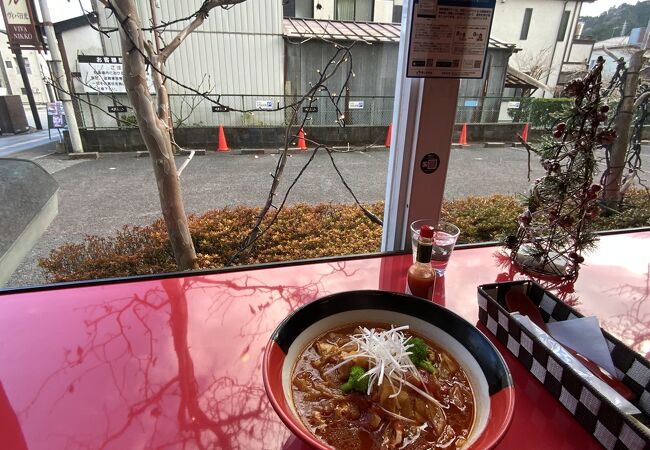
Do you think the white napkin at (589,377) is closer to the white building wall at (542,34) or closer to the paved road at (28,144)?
the white building wall at (542,34)

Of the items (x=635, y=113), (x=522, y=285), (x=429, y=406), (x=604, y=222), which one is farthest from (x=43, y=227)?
(x=635, y=113)

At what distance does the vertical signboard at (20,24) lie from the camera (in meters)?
1.16

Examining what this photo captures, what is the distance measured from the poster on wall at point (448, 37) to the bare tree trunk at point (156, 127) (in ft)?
3.04

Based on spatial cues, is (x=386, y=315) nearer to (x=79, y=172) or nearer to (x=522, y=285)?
(x=522, y=285)

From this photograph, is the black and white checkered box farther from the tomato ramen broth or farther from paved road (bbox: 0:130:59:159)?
paved road (bbox: 0:130:59:159)

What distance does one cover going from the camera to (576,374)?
53 cm

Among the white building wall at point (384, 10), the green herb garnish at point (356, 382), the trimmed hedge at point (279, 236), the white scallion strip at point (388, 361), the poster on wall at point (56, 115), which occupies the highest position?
the white building wall at point (384, 10)

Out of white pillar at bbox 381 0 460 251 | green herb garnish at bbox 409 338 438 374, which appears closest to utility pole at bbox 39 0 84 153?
white pillar at bbox 381 0 460 251

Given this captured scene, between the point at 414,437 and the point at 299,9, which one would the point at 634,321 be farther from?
the point at 299,9

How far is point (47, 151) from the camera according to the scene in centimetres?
171

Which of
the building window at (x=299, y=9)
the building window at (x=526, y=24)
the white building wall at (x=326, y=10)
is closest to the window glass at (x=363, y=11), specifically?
the white building wall at (x=326, y=10)

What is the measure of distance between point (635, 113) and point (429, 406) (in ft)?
6.62

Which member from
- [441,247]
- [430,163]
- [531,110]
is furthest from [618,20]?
[441,247]

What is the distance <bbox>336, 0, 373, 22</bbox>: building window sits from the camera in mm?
1519
